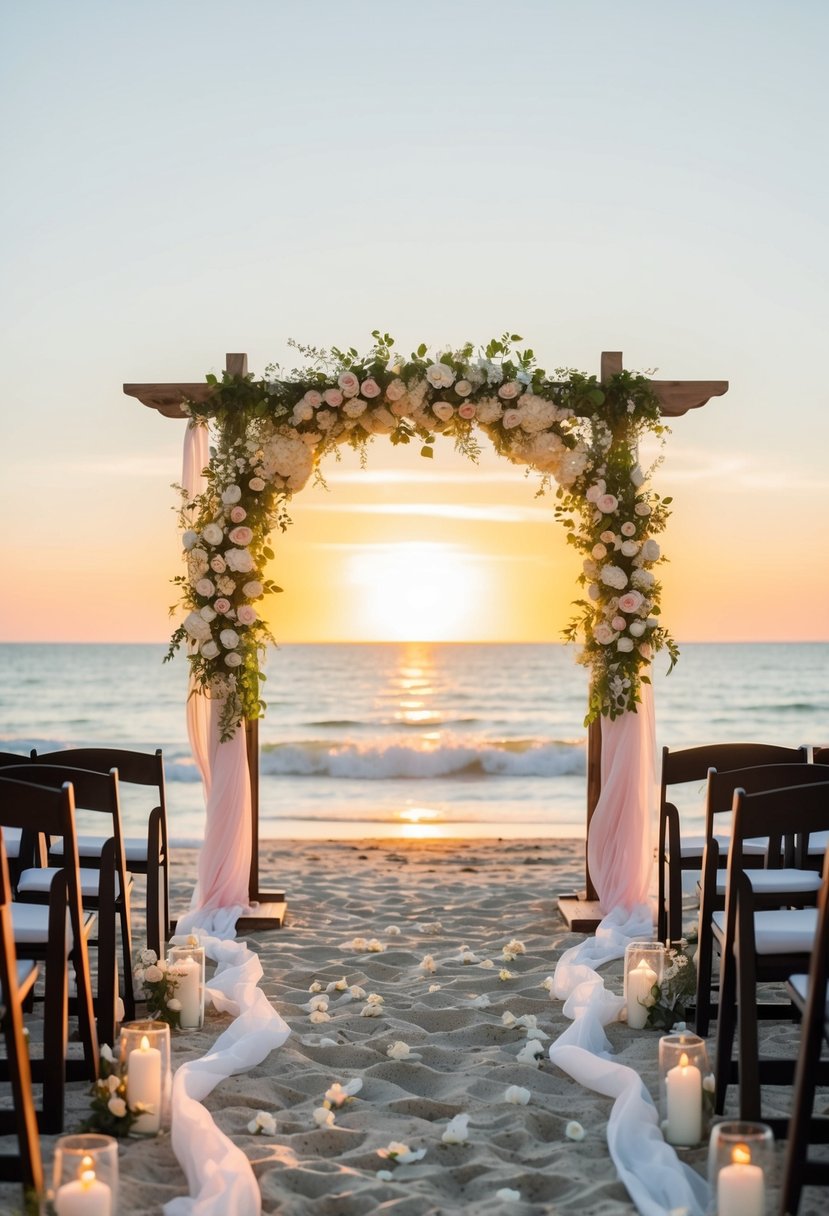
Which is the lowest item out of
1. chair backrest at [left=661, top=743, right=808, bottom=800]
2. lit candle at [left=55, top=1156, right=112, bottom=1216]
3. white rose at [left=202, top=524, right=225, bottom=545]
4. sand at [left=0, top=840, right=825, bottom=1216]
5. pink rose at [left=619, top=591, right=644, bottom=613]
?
sand at [left=0, top=840, right=825, bottom=1216]

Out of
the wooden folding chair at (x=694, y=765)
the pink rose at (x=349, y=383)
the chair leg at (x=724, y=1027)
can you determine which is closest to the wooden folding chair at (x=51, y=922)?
the chair leg at (x=724, y=1027)

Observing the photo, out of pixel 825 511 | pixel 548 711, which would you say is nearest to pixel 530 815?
pixel 825 511

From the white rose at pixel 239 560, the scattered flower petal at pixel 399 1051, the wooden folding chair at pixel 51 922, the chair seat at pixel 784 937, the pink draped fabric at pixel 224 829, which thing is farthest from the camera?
the pink draped fabric at pixel 224 829

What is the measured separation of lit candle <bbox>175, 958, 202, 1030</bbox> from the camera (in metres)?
4.51

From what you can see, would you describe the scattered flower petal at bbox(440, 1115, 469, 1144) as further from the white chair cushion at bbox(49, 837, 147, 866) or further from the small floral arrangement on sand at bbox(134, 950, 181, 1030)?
the white chair cushion at bbox(49, 837, 147, 866)

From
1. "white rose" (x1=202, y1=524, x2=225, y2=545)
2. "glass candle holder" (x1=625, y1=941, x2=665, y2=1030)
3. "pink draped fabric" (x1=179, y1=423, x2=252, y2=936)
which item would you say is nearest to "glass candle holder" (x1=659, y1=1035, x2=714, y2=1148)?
"glass candle holder" (x1=625, y1=941, x2=665, y2=1030)

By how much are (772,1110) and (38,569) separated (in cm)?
1918

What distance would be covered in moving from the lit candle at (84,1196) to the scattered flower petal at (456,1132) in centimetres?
106

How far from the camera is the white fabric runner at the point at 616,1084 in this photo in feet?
9.96

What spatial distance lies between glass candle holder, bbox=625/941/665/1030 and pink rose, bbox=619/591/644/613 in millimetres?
2201

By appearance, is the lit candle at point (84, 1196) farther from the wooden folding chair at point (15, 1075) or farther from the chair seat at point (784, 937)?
the chair seat at point (784, 937)

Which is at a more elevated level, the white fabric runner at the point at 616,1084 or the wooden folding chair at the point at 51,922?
the wooden folding chair at the point at 51,922

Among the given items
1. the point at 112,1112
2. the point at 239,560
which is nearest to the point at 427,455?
the point at 239,560

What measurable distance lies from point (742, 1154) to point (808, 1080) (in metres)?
0.25
